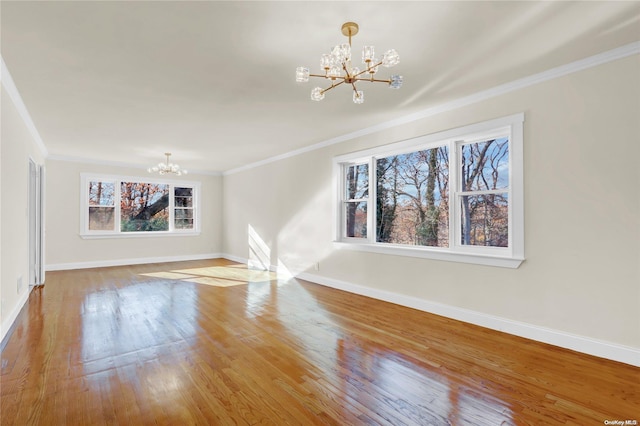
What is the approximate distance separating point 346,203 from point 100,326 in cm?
364

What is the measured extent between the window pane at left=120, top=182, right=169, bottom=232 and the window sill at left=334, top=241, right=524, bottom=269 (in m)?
5.60

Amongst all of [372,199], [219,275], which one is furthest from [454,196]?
[219,275]

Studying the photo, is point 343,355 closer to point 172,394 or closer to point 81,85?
point 172,394

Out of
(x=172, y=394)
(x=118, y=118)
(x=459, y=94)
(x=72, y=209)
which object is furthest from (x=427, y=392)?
(x=72, y=209)

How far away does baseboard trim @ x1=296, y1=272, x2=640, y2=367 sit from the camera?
2.64m

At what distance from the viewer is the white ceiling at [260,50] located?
2.12 meters

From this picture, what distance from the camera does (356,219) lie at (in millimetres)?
5203

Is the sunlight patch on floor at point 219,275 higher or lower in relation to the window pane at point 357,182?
lower

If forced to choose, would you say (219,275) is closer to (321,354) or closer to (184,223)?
(184,223)

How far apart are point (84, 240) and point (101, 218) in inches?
23.5

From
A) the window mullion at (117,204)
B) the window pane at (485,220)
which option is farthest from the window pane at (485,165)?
the window mullion at (117,204)

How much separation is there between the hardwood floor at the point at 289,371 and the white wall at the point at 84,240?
3.53 meters

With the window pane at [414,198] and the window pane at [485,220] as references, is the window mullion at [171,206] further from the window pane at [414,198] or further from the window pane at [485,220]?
the window pane at [485,220]

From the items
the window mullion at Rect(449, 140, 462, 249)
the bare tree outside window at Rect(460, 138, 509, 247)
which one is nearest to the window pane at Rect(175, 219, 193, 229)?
the window mullion at Rect(449, 140, 462, 249)
